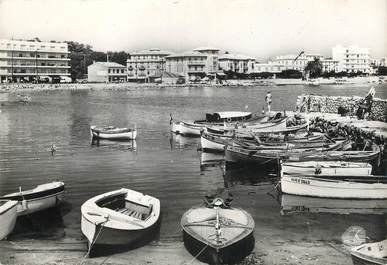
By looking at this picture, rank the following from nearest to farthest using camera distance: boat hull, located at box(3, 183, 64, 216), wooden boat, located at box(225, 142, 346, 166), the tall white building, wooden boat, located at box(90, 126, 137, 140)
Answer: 1. boat hull, located at box(3, 183, 64, 216)
2. wooden boat, located at box(225, 142, 346, 166)
3. wooden boat, located at box(90, 126, 137, 140)
4. the tall white building

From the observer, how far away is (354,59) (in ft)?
623

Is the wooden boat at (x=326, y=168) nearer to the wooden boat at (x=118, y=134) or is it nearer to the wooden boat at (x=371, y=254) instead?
the wooden boat at (x=371, y=254)

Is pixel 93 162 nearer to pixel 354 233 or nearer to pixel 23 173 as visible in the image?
pixel 23 173

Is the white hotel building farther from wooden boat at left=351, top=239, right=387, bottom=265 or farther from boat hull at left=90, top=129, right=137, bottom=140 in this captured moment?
wooden boat at left=351, top=239, right=387, bottom=265

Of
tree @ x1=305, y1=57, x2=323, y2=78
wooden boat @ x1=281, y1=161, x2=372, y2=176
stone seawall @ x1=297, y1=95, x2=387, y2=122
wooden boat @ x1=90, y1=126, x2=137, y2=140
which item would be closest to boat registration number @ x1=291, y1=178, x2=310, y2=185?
wooden boat @ x1=281, y1=161, x2=372, y2=176

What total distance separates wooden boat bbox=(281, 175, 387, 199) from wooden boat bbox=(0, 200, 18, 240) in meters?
10.6

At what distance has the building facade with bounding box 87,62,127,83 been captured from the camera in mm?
142000

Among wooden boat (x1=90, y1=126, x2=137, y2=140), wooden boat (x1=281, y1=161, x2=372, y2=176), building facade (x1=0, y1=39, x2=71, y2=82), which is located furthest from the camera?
building facade (x1=0, y1=39, x2=71, y2=82)

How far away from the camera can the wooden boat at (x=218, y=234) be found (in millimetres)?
11843

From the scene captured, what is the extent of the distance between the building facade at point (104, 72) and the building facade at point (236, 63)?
35.6m

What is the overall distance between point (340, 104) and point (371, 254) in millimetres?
35846

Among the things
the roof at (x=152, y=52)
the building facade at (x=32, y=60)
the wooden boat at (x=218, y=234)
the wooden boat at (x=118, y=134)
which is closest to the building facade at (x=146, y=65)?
the roof at (x=152, y=52)

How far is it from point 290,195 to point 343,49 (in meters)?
185

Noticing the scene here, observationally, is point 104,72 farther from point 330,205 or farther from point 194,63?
→ point 330,205
